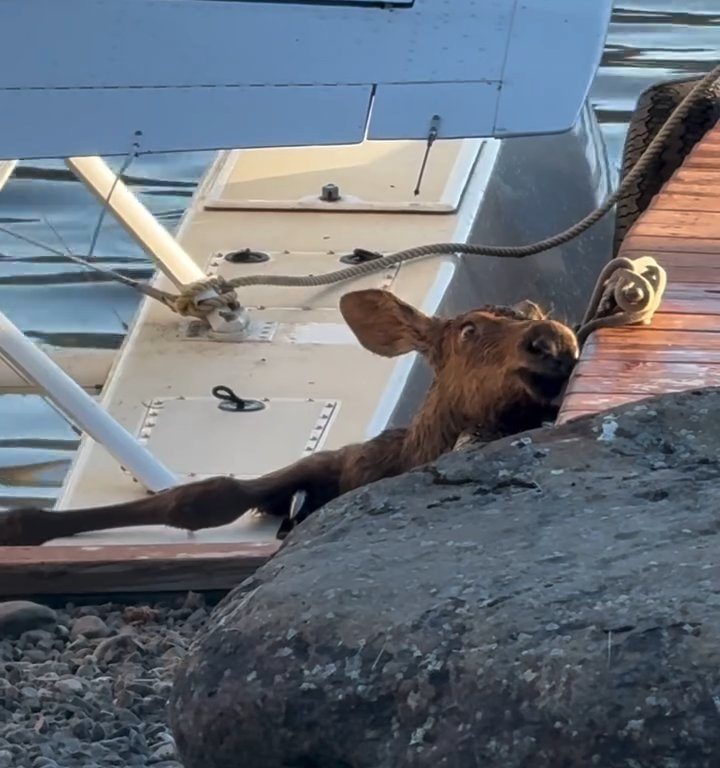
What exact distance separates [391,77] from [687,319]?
3.00 feet

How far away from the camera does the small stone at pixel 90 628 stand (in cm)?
439

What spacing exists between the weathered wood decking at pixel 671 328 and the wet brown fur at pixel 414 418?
0.81 feet

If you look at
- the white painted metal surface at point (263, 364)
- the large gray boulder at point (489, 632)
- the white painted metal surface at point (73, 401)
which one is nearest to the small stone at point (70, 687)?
the large gray boulder at point (489, 632)

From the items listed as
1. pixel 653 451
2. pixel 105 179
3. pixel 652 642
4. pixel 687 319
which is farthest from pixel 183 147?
pixel 105 179

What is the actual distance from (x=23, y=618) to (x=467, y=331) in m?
1.40

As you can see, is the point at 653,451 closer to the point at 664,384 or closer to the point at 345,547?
the point at 345,547

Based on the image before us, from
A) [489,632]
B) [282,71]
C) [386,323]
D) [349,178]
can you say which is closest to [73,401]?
[386,323]

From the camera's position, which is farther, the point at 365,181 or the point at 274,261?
the point at 365,181

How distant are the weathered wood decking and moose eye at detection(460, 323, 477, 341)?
432mm

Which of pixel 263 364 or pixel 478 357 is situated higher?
pixel 263 364

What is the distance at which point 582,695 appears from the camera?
2.35 m

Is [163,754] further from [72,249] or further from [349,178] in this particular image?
[72,249]

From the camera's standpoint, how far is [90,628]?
4.41 meters

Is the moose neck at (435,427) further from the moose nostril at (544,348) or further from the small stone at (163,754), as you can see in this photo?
the small stone at (163,754)
